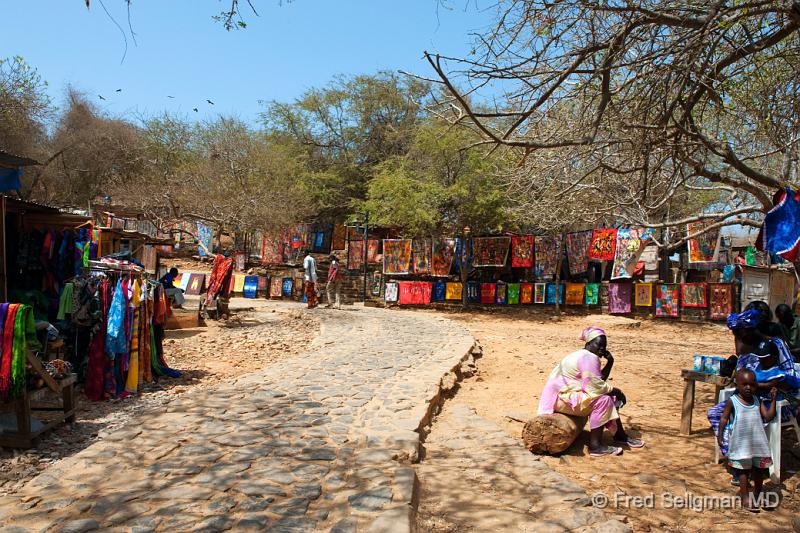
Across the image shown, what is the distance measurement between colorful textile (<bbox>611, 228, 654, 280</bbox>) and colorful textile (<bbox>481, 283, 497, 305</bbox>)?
410cm

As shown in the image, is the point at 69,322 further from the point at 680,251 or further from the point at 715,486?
the point at 680,251

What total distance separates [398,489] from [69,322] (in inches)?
188

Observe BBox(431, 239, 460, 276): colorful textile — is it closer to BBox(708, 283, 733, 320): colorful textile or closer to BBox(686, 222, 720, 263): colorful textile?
BBox(686, 222, 720, 263): colorful textile

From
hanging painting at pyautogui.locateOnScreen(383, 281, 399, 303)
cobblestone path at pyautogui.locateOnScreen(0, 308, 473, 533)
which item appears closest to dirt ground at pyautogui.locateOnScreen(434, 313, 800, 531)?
cobblestone path at pyautogui.locateOnScreen(0, 308, 473, 533)

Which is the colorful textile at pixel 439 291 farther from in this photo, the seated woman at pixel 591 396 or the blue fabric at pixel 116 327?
the blue fabric at pixel 116 327

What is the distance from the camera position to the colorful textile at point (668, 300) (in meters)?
17.0

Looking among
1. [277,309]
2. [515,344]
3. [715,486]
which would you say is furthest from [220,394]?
[277,309]

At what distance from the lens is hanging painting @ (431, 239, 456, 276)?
64.4 feet

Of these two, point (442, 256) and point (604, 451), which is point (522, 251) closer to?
point (442, 256)

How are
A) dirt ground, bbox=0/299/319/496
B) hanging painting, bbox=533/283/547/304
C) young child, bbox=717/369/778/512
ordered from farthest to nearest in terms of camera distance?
hanging painting, bbox=533/283/547/304, dirt ground, bbox=0/299/319/496, young child, bbox=717/369/778/512

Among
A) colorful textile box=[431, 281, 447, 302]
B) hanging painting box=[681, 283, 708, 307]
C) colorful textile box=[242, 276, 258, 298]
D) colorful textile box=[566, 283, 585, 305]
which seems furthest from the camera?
colorful textile box=[242, 276, 258, 298]

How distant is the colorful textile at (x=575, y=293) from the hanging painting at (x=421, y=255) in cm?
496

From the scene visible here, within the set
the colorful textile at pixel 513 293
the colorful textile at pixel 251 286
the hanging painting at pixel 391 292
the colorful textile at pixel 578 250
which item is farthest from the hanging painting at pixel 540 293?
the colorful textile at pixel 251 286

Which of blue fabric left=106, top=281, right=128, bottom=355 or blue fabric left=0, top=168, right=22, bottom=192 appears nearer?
blue fabric left=106, top=281, right=128, bottom=355
